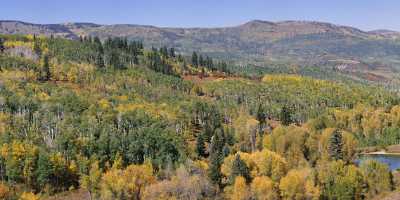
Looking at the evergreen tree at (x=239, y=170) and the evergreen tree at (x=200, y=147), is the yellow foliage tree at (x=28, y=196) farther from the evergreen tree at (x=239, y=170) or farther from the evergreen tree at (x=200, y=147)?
the evergreen tree at (x=200, y=147)

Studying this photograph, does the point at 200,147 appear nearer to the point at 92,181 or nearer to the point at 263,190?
the point at 92,181

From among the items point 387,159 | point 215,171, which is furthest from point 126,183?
point 387,159

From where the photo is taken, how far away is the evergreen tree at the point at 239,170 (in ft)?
428

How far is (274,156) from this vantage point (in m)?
136

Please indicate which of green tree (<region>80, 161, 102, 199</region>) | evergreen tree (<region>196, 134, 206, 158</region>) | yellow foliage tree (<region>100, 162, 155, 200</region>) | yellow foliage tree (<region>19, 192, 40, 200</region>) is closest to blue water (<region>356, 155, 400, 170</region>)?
evergreen tree (<region>196, 134, 206, 158</region>)

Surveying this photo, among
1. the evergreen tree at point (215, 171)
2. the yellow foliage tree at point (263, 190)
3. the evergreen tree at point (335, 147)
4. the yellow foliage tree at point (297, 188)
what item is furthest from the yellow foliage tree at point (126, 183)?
the evergreen tree at point (335, 147)

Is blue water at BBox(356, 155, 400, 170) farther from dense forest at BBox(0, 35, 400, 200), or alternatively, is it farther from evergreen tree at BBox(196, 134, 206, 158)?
evergreen tree at BBox(196, 134, 206, 158)

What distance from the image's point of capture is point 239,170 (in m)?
131

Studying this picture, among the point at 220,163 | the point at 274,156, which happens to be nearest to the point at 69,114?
the point at 220,163

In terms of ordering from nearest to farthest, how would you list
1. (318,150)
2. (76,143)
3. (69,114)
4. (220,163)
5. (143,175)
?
(143,175), (220,163), (76,143), (318,150), (69,114)

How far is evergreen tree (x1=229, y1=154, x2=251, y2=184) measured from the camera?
428ft

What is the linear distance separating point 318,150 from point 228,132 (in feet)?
121

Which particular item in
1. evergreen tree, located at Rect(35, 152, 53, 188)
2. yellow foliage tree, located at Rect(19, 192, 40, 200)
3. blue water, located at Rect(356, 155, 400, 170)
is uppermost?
evergreen tree, located at Rect(35, 152, 53, 188)

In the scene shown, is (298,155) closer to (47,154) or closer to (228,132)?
(228,132)
